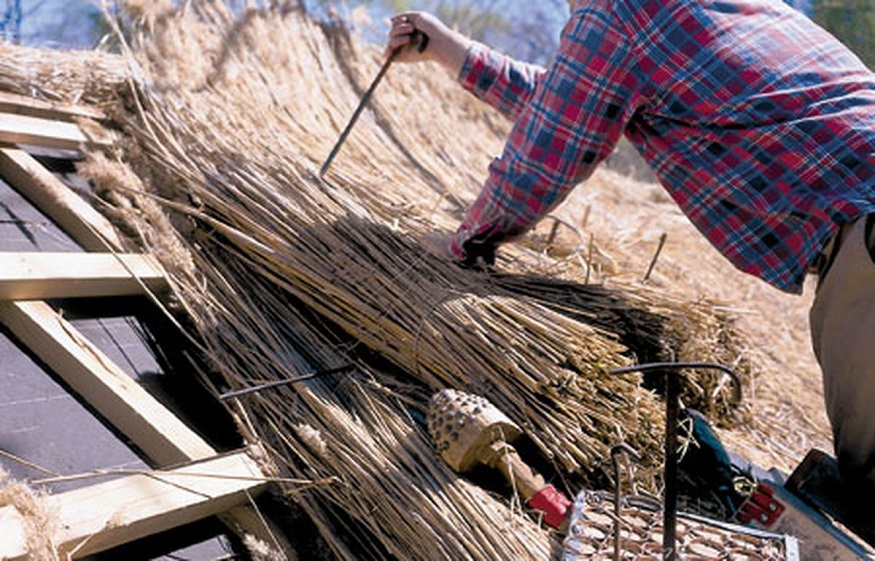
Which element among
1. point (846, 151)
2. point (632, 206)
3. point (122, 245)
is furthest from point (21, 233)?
point (632, 206)

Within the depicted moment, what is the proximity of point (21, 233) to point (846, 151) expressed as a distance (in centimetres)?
164

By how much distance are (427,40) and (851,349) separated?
4.37ft

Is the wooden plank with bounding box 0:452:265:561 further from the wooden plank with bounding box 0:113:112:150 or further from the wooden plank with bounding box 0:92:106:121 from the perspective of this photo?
the wooden plank with bounding box 0:92:106:121

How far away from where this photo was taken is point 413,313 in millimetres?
1757

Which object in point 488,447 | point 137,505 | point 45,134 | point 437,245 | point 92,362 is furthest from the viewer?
point 45,134

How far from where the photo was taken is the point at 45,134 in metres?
2.22

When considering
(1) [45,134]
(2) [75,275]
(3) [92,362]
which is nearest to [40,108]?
(1) [45,134]

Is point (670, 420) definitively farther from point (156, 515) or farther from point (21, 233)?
point (21, 233)

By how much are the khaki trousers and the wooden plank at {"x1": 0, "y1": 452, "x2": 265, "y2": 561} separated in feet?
3.37

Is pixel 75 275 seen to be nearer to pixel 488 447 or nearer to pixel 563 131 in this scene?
pixel 488 447

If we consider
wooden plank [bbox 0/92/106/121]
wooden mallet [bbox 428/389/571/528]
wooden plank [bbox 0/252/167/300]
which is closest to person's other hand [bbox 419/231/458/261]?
wooden mallet [bbox 428/389/571/528]

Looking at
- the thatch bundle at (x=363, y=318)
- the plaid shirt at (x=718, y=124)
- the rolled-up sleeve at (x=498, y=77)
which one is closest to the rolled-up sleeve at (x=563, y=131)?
the plaid shirt at (x=718, y=124)

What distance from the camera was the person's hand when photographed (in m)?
2.30

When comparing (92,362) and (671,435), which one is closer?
(671,435)
